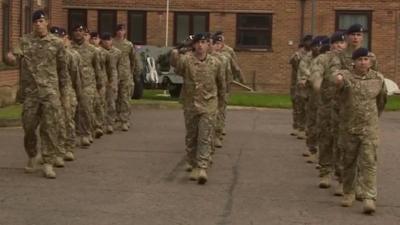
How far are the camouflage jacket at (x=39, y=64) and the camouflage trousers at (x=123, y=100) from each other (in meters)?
5.78

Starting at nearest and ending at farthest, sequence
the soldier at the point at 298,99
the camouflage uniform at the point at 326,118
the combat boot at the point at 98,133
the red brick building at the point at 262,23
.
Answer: the camouflage uniform at the point at 326,118, the soldier at the point at 298,99, the combat boot at the point at 98,133, the red brick building at the point at 262,23

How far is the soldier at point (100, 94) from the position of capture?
49.4 ft

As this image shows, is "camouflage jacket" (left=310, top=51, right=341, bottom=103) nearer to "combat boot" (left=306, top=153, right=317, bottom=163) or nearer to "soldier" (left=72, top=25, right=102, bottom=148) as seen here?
"combat boot" (left=306, top=153, right=317, bottom=163)

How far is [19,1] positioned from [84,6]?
934 cm

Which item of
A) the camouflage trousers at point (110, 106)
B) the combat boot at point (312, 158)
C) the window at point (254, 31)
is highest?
the window at point (254, 31)

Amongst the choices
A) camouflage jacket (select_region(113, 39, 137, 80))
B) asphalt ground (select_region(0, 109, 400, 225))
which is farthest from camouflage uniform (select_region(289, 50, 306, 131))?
camouflage jacket (select_region(113, 39, 137, 80))

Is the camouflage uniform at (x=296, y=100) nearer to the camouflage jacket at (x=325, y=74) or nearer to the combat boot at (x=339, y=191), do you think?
the camouflage jacket at (x=325, y=74)

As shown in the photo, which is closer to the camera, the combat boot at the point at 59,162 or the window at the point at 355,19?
the combat boot at the point at 59,162

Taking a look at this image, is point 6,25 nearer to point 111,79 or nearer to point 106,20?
point 111,79

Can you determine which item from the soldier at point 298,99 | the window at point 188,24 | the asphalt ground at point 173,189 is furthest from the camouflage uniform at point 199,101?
the window at point 188,24

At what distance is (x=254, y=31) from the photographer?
1241 inches

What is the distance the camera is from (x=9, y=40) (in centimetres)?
2202

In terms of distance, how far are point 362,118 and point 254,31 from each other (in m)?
22.6

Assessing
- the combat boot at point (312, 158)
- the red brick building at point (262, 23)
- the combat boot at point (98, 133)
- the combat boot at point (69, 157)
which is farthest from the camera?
the red brick building at point (262, 23)
